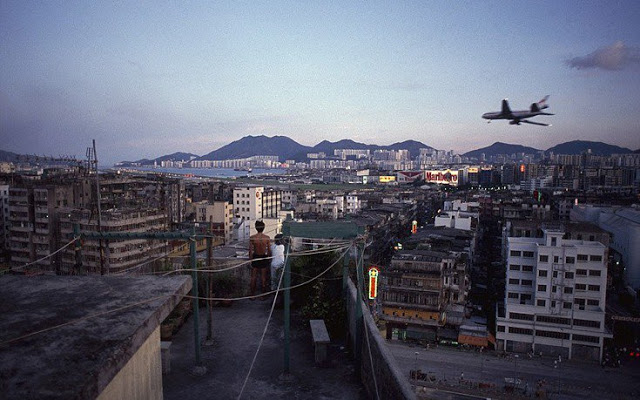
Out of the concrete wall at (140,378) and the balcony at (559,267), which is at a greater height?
the concrete wall at (140,378)

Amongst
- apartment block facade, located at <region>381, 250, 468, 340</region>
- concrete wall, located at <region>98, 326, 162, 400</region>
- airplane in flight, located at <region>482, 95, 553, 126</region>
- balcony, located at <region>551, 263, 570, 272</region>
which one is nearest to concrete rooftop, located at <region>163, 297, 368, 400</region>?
concrete wall, located at <region>98, 326, 162, 400</region>

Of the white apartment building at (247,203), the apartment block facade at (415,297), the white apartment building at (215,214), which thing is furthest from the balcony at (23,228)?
the apartment block facade at (415,297)

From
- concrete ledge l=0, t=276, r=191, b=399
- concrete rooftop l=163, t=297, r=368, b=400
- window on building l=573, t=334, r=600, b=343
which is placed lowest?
window on building l=573, t=334, r=600, b=343

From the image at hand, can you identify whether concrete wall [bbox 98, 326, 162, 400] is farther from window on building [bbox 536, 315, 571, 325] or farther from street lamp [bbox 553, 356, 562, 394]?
window on building [bbox 536, 315, 571, 325]

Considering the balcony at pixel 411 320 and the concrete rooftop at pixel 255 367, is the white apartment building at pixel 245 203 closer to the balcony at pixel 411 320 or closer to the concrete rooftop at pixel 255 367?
the balcony at pixel 411 320

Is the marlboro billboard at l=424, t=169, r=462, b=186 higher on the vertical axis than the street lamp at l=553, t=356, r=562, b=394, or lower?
higher

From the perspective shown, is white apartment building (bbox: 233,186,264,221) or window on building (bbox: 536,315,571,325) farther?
white apartment building (bbox: 233,186,264,221)

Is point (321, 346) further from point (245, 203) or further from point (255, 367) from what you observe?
point (245, 203)

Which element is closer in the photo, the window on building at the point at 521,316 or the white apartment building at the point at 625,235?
the window on building at the point at 521,316
